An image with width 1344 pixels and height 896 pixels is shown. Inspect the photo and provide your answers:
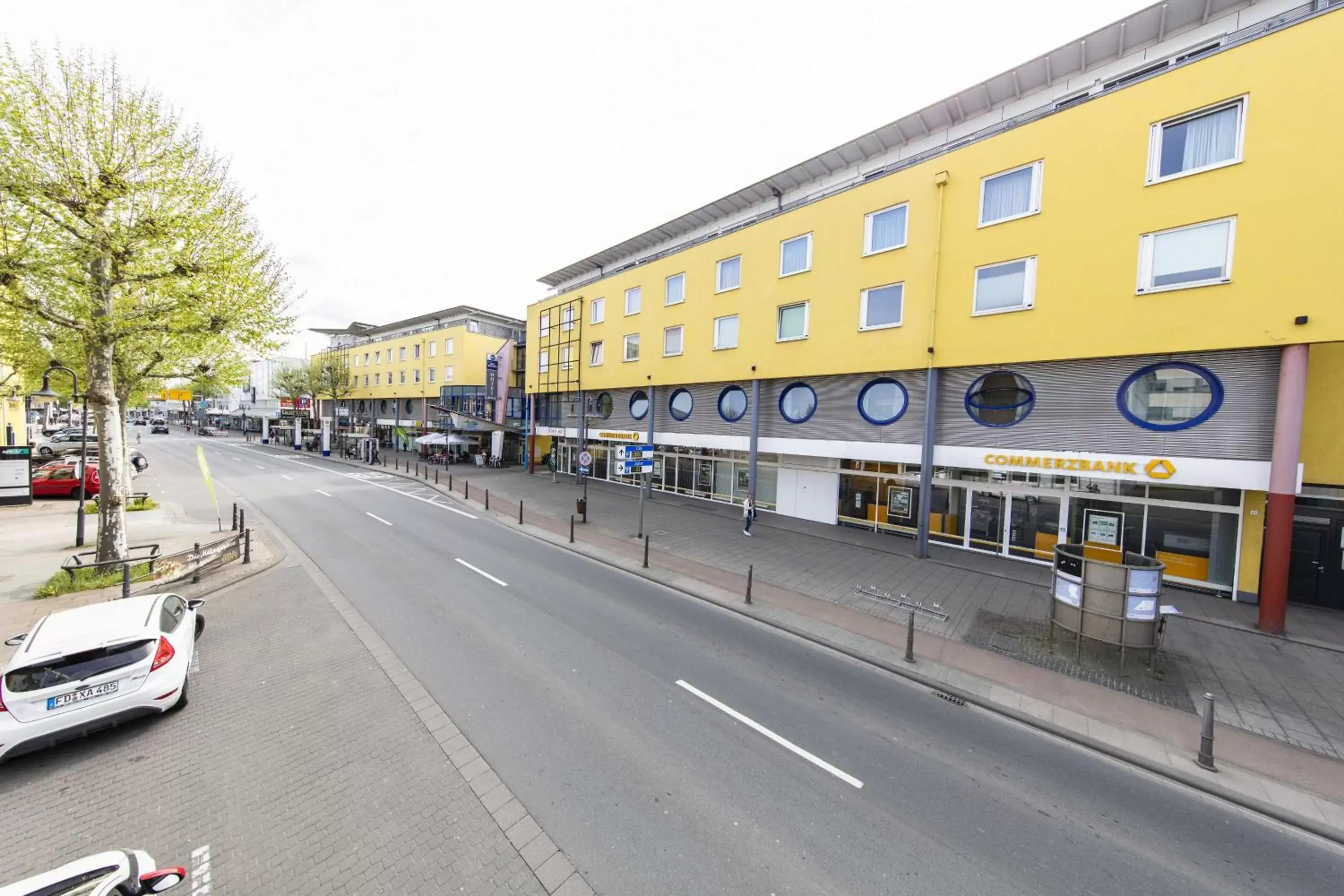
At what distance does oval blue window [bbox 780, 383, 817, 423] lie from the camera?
687 inches

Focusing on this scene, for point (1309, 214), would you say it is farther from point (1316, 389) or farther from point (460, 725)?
point (460, 725)

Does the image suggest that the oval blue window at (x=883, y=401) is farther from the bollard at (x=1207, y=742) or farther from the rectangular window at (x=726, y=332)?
the bollard at (x=1207, y=742)

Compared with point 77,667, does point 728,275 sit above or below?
above

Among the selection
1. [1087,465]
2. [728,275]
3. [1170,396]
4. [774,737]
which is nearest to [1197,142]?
[1170,396]

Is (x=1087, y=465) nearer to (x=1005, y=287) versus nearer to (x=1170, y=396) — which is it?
(x=1170, y=396)

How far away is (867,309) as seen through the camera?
15.3 m

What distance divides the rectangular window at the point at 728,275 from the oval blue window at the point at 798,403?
16.4 ft

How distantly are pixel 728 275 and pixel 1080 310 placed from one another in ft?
39.2

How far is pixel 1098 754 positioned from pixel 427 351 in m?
47.6

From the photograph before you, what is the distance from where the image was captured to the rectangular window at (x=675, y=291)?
21.6m

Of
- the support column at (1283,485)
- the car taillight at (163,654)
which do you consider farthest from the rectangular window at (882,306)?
the car taillight at (163,654)

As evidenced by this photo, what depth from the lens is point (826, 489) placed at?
18.3m

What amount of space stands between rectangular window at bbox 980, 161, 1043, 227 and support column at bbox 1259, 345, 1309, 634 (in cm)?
613

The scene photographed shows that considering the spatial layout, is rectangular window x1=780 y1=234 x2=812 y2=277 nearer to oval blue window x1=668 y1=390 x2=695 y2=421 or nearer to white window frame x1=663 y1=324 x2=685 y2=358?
white window frame x1=663 y1=324 x2=685 y2=358
